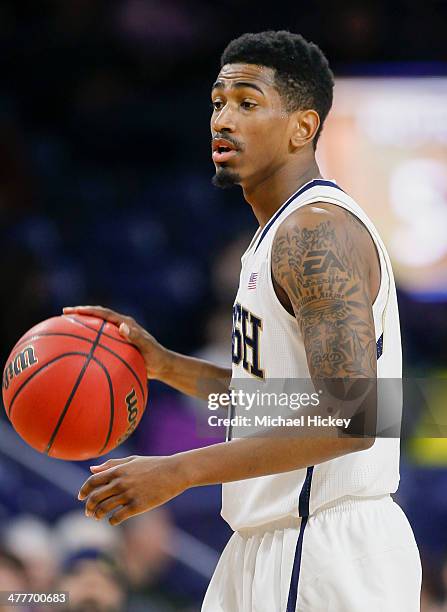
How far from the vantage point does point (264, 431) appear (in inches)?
79.5

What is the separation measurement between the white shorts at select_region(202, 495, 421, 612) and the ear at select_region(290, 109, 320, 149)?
930 millimetres

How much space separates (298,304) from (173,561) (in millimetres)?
2807

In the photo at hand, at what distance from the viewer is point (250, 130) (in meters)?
2.47

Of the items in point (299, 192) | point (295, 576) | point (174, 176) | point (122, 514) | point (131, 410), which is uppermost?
point (174, 176)

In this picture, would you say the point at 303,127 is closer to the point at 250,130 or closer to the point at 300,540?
the point at 250,130

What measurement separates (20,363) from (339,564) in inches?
37.9

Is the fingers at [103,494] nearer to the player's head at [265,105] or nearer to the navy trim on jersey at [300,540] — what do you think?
the navy trim on jersey at [300,540]

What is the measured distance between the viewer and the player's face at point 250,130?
248cm

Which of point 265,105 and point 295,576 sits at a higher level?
point 265,105

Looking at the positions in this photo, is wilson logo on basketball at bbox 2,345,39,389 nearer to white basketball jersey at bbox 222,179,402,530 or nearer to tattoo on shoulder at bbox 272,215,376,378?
white basketball jersey at bbox 222,179,402,530

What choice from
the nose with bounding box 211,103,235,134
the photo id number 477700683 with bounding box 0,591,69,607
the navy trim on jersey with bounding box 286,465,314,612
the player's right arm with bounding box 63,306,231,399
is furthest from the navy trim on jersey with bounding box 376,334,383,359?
the photo id number 477700683 with bounding box 0,591,69,607

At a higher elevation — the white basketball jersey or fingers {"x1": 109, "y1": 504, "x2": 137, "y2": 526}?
the white basketball jersey

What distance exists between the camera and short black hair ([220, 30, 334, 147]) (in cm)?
254

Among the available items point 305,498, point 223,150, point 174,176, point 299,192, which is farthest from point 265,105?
point 174,176
